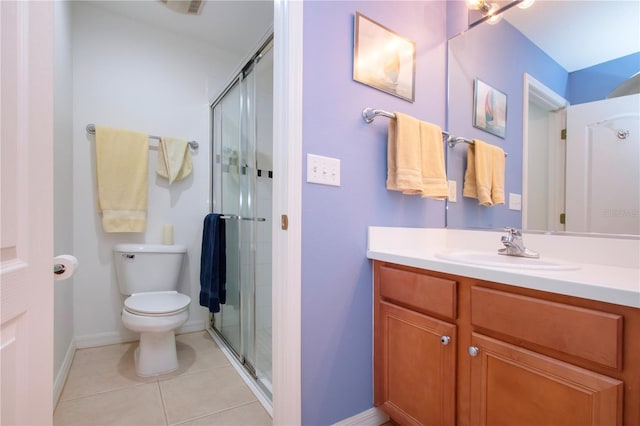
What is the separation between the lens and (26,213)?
560 mm

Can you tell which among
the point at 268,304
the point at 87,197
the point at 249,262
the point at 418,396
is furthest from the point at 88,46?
the point at 418,396

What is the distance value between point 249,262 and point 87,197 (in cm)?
129

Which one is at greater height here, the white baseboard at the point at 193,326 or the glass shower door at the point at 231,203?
the glass shower door at the point at 231,203

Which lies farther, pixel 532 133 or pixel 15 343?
pixel 532 133

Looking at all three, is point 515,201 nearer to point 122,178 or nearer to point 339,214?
point 339,214

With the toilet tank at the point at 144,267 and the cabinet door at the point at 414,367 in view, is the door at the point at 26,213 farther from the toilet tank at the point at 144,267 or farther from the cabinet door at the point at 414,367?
the toilet tank at the point at 144,267

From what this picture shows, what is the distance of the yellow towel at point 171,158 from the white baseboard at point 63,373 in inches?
49.6

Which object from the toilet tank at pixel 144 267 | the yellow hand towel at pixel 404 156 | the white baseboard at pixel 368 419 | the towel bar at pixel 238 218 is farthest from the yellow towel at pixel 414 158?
the toilet tank at pixel 144 267

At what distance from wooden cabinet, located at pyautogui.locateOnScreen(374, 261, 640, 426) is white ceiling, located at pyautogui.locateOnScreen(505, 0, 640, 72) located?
1.02 meters

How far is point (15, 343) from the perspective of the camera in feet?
1.77

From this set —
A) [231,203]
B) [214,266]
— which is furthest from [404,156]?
[214,266]

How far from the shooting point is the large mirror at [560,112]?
41.4 inches

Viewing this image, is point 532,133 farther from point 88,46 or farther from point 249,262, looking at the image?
point 88,46

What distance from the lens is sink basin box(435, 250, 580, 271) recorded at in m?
0.92
